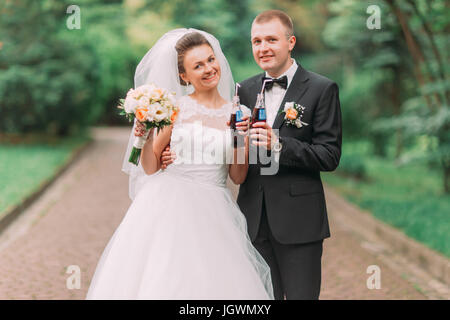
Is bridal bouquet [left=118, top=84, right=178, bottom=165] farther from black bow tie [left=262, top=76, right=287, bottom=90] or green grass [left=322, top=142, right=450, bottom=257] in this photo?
green grass [left=322, top=142, right=450, bottom=257]

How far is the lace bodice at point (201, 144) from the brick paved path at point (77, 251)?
102 inches

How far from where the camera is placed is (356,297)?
5.48 metres

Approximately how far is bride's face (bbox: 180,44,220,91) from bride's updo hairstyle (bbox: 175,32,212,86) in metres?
0.03

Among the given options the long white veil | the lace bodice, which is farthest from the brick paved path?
the lace bodice

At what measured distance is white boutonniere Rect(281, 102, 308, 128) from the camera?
3144 millimetres

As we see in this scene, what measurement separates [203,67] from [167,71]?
0.36m

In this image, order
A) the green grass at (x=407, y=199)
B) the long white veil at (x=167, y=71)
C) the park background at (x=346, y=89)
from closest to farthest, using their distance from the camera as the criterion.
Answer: the long white veil at (x=167, y=71)
the green grass at (x=407, y=199)
the park background at (x=346, y=89)

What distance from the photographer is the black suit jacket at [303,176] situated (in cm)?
323

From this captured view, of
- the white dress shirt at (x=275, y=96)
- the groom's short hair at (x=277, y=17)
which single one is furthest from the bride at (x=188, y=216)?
the groom's short hair at (x=277, y=17)

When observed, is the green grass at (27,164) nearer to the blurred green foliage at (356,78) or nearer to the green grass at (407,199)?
the blurred green foliage at (356,78)

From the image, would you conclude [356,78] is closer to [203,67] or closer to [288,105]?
[203,67]

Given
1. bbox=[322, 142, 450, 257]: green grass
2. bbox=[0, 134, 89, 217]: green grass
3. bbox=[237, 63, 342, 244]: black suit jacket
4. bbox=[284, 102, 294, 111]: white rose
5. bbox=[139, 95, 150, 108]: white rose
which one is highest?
bbox=[139, 95, 150, 108]: white rose

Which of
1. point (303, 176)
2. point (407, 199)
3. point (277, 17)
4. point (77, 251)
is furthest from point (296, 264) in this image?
point (407, 199)

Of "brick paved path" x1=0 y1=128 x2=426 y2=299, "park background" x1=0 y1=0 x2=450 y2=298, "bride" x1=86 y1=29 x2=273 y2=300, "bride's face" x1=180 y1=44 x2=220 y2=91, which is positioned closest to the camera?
"bride" x1=86 y1=29 x2=273 y2=300
